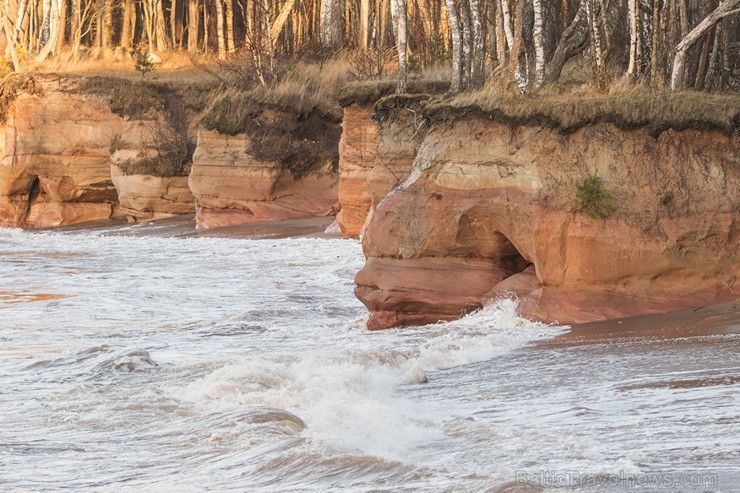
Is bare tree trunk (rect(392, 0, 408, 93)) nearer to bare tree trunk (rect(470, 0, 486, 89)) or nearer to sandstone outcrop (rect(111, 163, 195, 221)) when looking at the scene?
bare tree trunk (rect(470, 0, 486, 89))

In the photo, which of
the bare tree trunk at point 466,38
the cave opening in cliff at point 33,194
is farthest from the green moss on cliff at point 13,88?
the bare tree trunk at point 466,38

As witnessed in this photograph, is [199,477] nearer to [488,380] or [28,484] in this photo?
[28,484]

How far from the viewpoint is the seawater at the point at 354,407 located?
6.02 metres

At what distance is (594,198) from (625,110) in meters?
0.96

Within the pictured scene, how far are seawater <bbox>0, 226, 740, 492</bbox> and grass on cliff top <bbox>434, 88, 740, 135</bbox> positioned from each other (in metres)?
1.99

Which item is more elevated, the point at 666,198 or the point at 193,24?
the point at 193,24

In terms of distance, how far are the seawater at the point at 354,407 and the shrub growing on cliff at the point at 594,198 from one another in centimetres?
118

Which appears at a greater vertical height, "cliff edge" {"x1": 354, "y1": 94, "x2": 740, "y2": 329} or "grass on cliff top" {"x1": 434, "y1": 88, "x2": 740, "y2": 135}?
"grass on cliff top" {"x1": 434, "y1": 88, "x2": 740, "y2": 135}

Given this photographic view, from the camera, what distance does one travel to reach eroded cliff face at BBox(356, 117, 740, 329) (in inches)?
424

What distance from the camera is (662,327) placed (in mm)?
9992

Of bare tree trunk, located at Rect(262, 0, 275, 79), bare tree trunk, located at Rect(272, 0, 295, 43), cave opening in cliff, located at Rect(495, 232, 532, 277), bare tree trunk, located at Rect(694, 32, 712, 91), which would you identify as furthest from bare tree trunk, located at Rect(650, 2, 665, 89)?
bare tree trunk, located at Rect(272, 0, 295, 43)

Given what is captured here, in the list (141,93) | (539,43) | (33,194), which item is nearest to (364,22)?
(141,93)

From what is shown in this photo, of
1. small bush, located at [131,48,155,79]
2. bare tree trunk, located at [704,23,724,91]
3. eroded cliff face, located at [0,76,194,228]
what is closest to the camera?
bare tree trunk, located at [704,23,724,91]

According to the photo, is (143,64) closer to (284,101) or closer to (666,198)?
(284,101)
